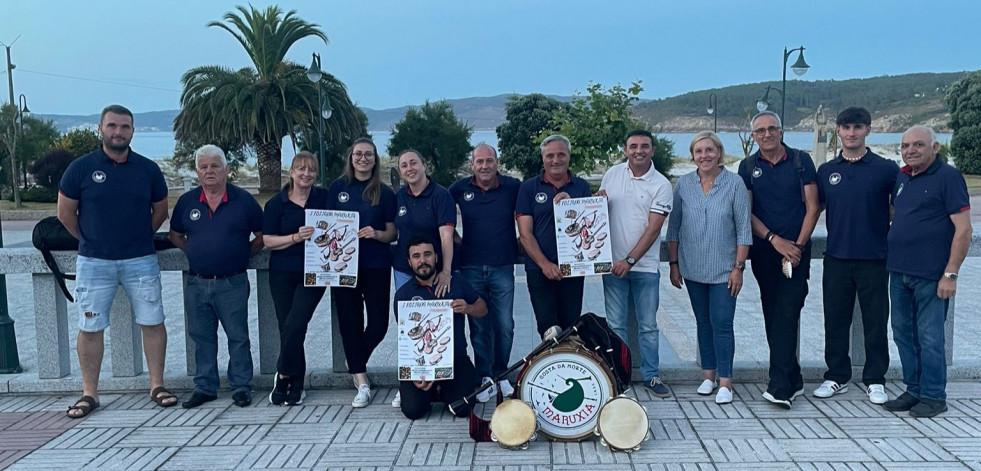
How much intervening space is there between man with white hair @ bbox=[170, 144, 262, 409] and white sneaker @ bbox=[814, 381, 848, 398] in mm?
4138

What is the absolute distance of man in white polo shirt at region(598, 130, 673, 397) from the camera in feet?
17.5

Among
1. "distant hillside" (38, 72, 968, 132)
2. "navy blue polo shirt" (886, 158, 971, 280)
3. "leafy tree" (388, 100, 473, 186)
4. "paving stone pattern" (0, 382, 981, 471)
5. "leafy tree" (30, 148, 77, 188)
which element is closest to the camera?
"paving stone pattern" (0, 382, 981, 471)

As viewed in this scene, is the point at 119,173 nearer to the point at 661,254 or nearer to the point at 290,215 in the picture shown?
the point at 290,215

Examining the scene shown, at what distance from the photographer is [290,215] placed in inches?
212

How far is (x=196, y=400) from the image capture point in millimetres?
5578

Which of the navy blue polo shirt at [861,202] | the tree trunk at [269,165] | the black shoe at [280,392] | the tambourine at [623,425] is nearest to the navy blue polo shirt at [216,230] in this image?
the black shoe at [280,392]

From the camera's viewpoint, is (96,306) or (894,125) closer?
(96,306)

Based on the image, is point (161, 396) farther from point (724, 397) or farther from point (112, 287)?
point (724, 397)

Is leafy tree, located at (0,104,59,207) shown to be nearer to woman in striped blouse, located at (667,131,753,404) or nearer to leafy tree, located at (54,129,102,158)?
leafy tree, located at (54,129,102,158)

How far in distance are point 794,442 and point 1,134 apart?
3681 cm

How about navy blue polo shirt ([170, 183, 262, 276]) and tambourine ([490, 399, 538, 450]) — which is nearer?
tambourine ([490, 399, 538, 450])

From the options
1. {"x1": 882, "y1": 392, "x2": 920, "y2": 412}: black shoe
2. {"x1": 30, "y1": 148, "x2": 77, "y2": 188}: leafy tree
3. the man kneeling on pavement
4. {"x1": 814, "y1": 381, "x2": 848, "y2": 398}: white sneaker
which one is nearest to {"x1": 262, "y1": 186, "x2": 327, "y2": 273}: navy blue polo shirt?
the man kneeling on pavement

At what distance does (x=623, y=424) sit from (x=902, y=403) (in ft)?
6.99

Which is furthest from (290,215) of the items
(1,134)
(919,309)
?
(1,134)
